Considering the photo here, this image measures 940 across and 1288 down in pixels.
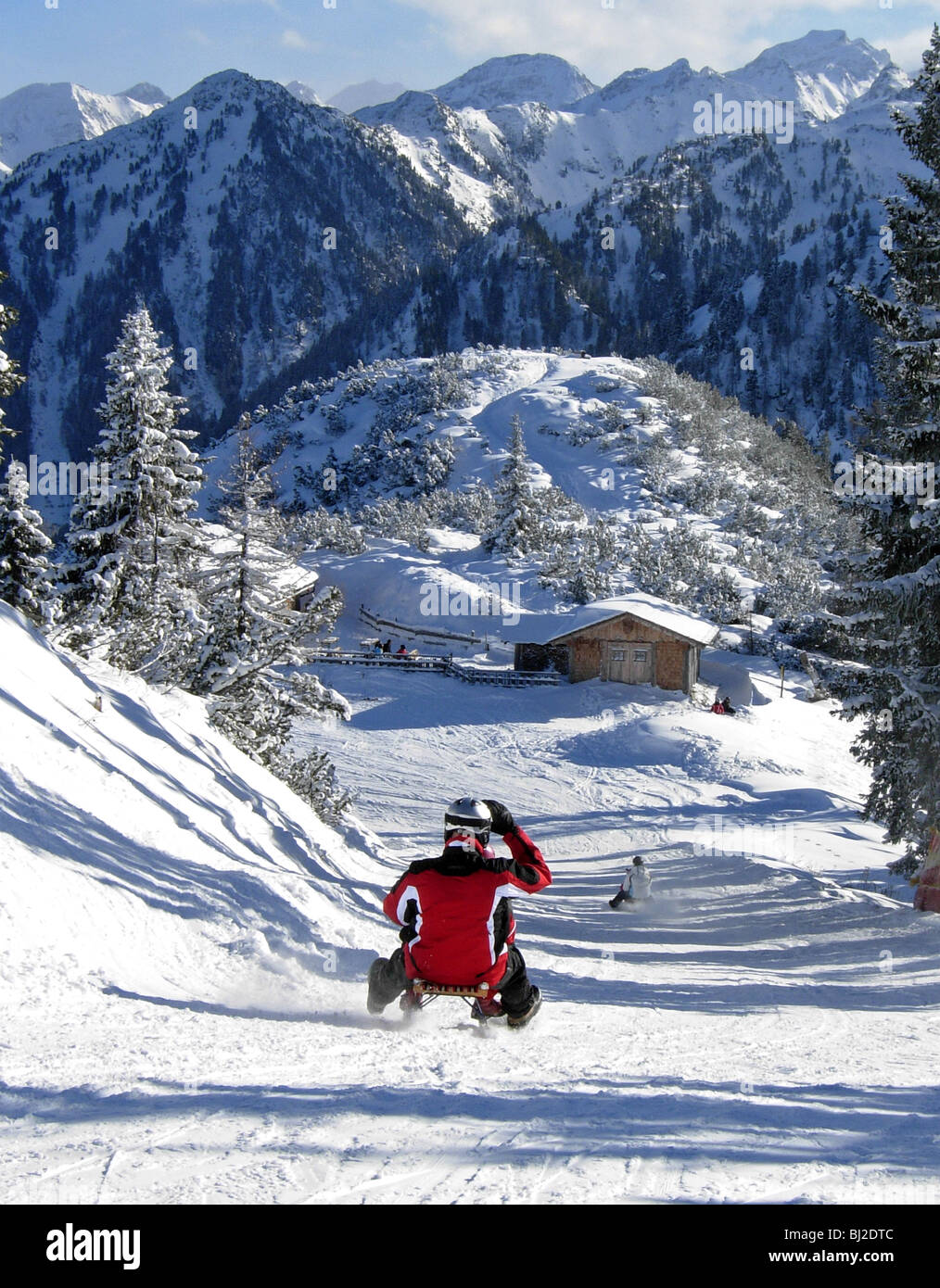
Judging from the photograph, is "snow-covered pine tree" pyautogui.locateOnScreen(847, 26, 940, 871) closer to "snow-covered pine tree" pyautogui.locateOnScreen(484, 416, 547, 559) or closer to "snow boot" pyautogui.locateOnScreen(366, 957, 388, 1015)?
"snow boot" pyautogui.locateOnScreen(366, 957, 388, 1015)

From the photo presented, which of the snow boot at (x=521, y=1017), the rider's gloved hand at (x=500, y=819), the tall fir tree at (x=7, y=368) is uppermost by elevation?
the tall fir tree at (x=7, y=368)

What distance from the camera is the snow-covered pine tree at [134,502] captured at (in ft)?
70.0

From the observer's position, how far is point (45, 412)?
6964 inches

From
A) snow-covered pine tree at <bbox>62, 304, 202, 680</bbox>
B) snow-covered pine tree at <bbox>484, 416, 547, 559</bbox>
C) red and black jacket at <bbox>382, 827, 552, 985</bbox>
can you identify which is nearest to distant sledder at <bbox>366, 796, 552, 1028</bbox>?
red and black jacket at <bbox>382, 827, 552, 985</bbox>

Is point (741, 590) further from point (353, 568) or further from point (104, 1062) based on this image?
point (104, 1062)

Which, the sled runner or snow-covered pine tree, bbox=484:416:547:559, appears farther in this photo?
snow-covered pine tree, bbox=484:416:547:559

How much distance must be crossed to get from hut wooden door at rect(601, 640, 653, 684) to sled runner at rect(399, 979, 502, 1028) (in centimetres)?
3208

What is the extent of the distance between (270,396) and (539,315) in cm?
5204

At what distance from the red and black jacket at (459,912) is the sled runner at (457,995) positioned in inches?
1.4

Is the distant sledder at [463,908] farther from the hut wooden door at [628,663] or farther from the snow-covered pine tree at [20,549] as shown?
the hut wooden door at [628,663]

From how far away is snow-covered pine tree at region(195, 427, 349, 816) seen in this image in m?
18.0

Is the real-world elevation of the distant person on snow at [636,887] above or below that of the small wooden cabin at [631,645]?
below

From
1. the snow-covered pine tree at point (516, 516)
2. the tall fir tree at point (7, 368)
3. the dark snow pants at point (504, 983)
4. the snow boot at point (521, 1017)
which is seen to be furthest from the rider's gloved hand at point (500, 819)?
the snow-covered pine tree at point (516, 516)

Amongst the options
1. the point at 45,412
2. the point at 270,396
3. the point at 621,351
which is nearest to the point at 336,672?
the point at 621,351
